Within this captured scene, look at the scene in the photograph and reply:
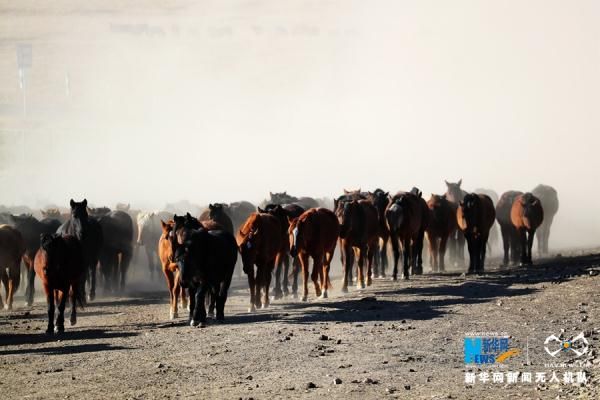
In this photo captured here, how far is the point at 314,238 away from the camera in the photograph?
24.8m

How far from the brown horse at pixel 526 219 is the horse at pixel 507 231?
1.49 m

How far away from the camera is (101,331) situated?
69.4 feet

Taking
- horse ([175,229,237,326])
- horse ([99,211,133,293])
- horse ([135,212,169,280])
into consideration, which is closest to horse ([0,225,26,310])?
horse ([99,211,133,293])

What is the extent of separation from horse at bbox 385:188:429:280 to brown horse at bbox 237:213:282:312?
6.57 metres

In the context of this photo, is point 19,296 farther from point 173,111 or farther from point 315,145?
point 173,111

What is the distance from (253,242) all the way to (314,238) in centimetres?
233

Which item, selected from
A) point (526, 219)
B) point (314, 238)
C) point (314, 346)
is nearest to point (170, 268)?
point (314, 238)

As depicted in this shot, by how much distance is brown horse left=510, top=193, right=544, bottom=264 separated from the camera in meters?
33.0

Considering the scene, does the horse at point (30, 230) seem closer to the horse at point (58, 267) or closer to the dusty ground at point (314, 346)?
the dusty ground at point (314, 346)

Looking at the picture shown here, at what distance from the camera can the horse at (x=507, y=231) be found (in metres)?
35.4

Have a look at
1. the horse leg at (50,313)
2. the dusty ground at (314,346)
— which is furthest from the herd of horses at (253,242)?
the dusty ground at (314,346)

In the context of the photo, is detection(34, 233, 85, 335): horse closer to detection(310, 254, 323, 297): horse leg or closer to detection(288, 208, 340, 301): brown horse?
detection(288, 208, 340, 301): brown horse

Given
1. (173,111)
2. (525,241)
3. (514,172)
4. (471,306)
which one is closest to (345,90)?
(173,111)

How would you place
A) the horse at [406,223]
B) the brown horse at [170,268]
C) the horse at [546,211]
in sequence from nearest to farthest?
the brown horse at [170,268] → the horse at [406,223] → the horse at [546,211]
